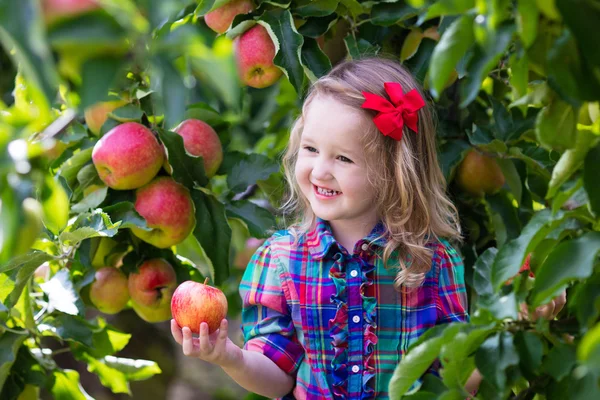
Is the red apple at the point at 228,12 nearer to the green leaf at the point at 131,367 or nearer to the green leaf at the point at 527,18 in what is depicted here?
the green leaf at the point at 131,367

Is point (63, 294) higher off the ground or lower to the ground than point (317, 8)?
lower

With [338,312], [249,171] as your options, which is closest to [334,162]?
[338,312]

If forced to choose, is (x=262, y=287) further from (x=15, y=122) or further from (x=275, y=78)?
(x=15, y=122)

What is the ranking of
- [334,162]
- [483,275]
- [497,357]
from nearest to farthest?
[497,357]
[483,275]
[334,162]

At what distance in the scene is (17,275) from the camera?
4.58 ft

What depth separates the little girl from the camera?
1.36 meters

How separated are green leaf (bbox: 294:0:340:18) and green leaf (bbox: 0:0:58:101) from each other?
1.00 meters

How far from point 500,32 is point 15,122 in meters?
0.46

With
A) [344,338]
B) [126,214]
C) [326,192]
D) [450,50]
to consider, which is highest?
[450,50]

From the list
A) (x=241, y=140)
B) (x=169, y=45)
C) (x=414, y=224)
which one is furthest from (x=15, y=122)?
(x=241, y=140)

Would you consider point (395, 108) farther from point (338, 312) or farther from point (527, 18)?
point (527, 18)

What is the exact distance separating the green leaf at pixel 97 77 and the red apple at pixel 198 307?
0.66 m

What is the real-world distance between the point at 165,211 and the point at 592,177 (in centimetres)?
93

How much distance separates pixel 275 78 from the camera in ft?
5.27
